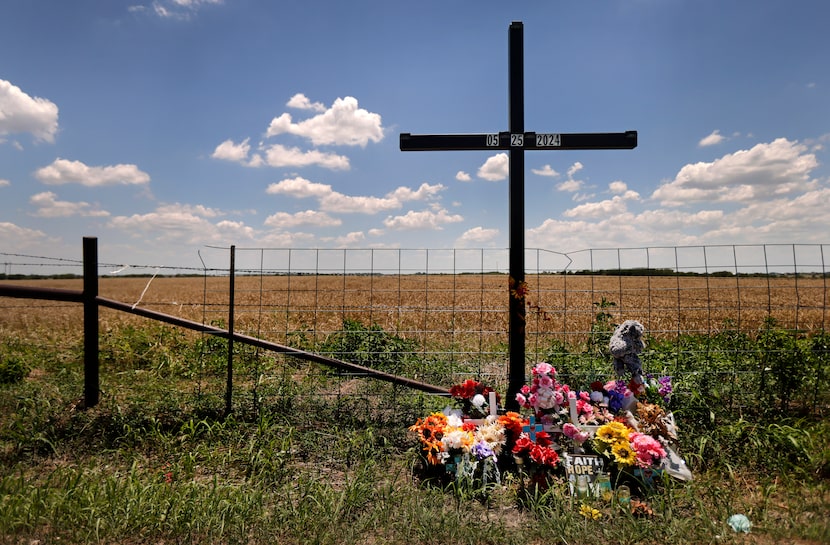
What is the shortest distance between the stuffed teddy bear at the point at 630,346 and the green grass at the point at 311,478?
797 millimetres

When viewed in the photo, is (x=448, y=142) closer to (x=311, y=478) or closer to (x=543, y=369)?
(x=543, y=369)

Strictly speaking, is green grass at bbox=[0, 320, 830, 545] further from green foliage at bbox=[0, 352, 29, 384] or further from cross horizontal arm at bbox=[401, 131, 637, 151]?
cross horizontal arm at bbox=[401, 131, 637, 151]

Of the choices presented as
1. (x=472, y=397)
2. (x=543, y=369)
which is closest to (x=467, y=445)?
(x=472, y=397)

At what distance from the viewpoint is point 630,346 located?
4.17m

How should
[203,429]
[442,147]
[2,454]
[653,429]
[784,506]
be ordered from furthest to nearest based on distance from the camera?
1. [442,147]
2. [203,429]
3. [2,454]
4. [653,429]
5. [784,506]

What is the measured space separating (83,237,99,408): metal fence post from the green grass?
178 millimetres

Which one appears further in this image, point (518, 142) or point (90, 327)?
point (90, 327)

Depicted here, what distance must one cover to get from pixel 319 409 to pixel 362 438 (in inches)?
39.0

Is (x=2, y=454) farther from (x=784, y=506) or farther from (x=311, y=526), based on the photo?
(x=784, y=506)

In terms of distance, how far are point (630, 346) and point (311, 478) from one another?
294 cm

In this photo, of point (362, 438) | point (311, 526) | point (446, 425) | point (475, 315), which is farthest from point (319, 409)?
point (475, 315)

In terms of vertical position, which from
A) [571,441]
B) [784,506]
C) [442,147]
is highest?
[442,147]

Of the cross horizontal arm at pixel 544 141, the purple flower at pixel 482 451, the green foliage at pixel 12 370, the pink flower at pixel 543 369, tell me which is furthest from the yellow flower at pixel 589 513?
the green foliage at pixel 12 370

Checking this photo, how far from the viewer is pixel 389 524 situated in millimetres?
3004
